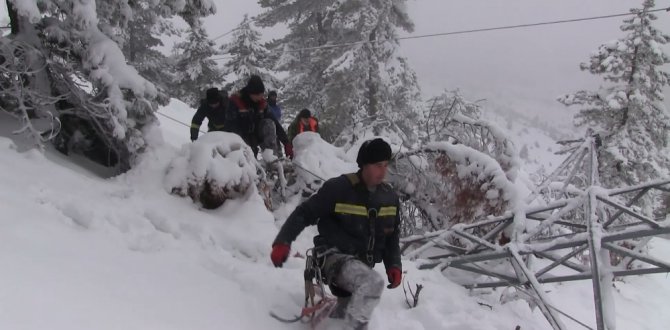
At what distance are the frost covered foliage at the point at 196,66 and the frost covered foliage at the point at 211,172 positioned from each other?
1887 centimetres

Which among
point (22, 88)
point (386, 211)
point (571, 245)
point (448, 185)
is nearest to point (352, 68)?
point (448, 185)

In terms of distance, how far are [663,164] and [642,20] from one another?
19.6ft

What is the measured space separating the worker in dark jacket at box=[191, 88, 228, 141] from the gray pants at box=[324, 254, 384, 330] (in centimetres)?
505

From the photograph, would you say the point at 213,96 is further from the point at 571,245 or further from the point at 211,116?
the point at 571,245

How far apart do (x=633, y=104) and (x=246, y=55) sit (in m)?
16.3

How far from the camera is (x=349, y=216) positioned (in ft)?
13.1

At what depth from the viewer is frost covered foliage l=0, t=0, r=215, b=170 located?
5.96 m

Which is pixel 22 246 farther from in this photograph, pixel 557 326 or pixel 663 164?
pixel 663 164

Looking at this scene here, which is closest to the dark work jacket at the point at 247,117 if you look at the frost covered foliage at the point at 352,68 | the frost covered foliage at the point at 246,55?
the frost covered foliage at the point at 352,68

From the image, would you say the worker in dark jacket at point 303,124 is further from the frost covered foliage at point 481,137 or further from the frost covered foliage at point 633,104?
the frost covered foliage at point 633,104

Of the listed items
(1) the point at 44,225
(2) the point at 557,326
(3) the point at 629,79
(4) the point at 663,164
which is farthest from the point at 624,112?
(1) the point at 44,225

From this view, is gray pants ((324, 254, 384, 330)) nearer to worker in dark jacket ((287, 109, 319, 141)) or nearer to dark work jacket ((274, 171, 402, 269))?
dark work jacket ((274, 171, 402, 269))

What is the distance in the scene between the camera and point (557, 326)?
4.36 meters

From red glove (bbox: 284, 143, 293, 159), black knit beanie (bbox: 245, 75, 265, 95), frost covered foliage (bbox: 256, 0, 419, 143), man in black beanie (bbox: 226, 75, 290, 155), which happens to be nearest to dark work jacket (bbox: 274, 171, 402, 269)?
black knit beanie (bbox: 245, 75, 265, 95)
